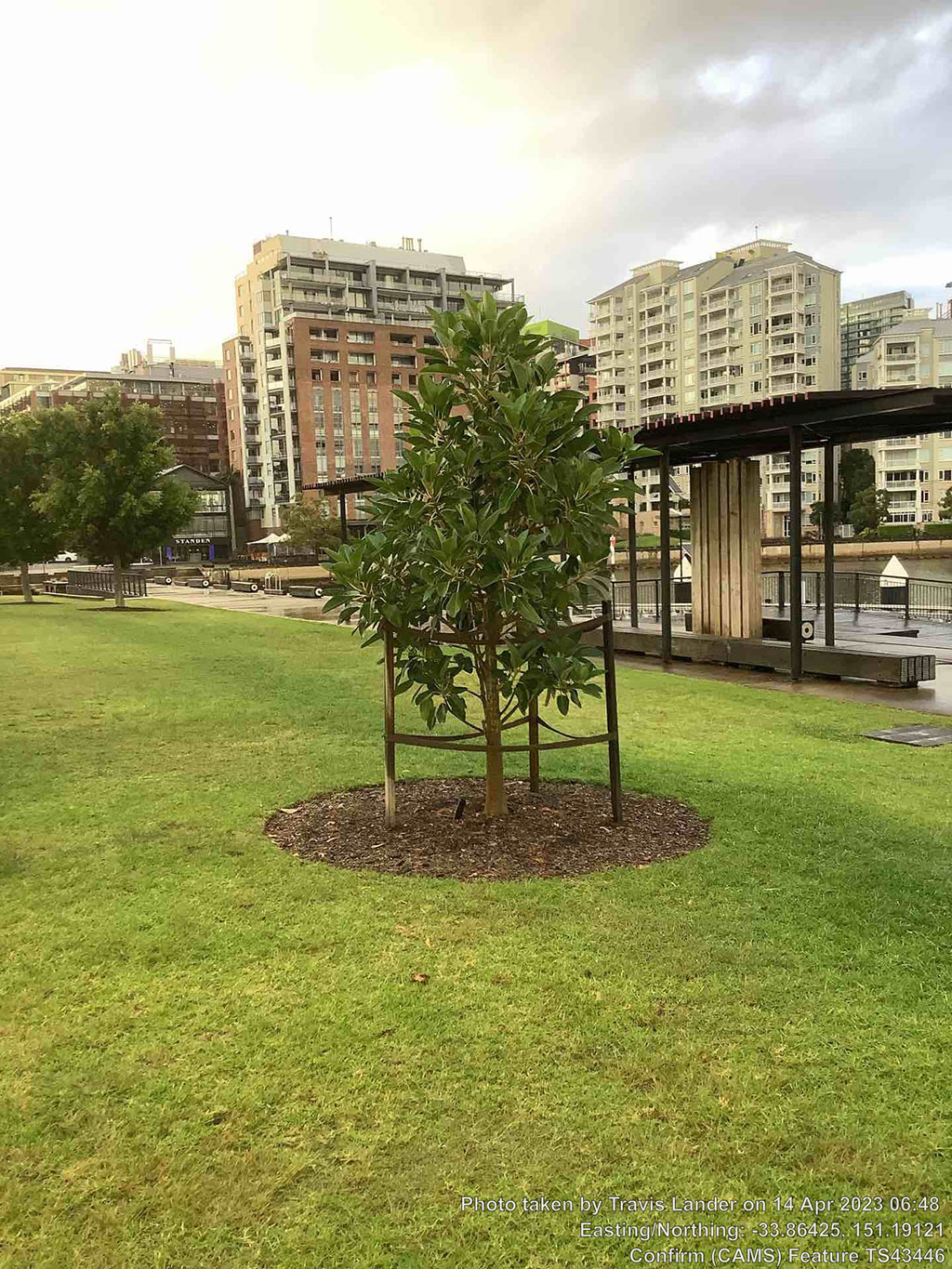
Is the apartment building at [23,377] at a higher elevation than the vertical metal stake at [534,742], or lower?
higher

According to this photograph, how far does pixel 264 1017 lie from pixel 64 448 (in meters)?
31.0

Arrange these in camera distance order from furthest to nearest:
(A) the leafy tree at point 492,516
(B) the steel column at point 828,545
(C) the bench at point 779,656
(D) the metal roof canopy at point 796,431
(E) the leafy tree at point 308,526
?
1. (E) the leafy tree at point 308,526
2. (B) the steel column at point 828,545
3. (C) the bench at point 779,656
4. (D) the metal roof canopy at point 796,431
5. (A) the leafy tree at point 492,516

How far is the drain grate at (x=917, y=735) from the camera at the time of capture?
8.85m

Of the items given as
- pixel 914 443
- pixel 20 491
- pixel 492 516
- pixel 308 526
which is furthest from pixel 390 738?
pixel 914 443

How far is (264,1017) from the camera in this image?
370 centimetres

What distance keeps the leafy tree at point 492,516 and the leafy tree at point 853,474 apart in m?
101

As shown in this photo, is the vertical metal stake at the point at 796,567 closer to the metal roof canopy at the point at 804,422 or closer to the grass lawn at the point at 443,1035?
the metal roof canopy at the point at 804,422

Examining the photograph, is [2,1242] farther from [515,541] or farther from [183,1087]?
[515,541]

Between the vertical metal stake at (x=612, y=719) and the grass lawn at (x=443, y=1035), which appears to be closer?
the grass lawn at (x=443, y=1035)

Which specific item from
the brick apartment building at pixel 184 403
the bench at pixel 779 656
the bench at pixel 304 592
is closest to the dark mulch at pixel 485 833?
the bench at pixel 779 656

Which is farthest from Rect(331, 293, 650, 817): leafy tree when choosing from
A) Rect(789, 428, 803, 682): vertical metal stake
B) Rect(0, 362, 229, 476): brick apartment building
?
Rect(0, 362, 229, 476): brick apartment building

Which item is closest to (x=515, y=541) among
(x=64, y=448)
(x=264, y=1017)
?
(x=264, y=1017)

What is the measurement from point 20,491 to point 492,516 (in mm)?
31473

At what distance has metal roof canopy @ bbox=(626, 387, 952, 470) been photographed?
1130 cm
